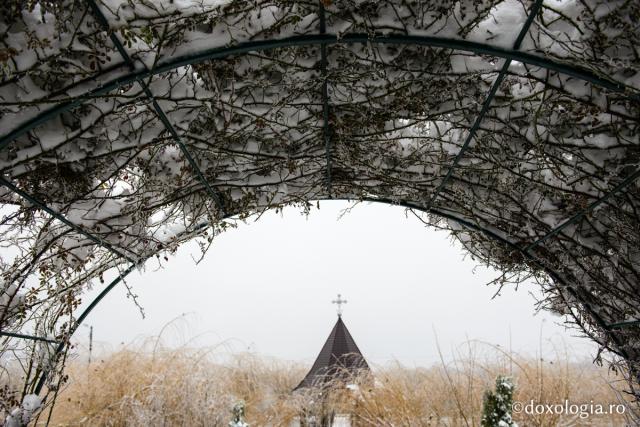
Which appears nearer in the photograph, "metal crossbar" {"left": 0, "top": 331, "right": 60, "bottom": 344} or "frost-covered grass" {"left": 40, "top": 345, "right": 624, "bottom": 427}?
"metal crossbar" {"left": 0, "top": 331, "right": 60, "bottom": 344}

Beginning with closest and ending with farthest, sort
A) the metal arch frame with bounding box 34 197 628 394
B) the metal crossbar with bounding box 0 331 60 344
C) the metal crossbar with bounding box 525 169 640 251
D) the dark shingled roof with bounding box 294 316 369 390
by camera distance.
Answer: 1. the metal crossbar with bounding box 525 169 640 251
2. the metal crossbar with bounding box 0 331 60 344
3. the metal arch frame with bounding box 34 197 628 394
4. the dark shingled roof with bounding box 294 316 369 390

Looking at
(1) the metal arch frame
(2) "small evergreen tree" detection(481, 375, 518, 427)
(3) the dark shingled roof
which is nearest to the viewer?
(1) the metal arch frame

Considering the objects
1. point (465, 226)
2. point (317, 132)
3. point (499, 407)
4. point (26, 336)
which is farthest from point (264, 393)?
point (317, 132)

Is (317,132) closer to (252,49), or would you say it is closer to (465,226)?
(252,49)

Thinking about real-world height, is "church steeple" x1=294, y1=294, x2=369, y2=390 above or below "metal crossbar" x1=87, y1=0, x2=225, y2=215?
below

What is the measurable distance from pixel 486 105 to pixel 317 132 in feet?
2.40

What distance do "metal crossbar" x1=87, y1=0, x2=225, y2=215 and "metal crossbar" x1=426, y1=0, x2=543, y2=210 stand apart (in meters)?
Answer: 1.07

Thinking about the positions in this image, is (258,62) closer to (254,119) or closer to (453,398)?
(254,119)

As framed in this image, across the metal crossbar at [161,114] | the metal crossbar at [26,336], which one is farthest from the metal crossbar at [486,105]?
the metal crossbar at [26,336]

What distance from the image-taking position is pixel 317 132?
2.05 m

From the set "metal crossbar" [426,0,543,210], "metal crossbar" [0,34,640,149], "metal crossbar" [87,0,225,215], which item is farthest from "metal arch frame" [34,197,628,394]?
"metal crossbar" [0,34,640,149]

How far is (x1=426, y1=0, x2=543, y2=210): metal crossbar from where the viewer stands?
3.92 feet

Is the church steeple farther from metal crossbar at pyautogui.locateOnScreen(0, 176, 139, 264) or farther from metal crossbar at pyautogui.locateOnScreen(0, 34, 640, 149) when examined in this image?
metal crossbar at pyautogui.locateOnScreen(0, 34, 640, 149)

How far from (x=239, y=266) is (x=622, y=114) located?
7.99 m
